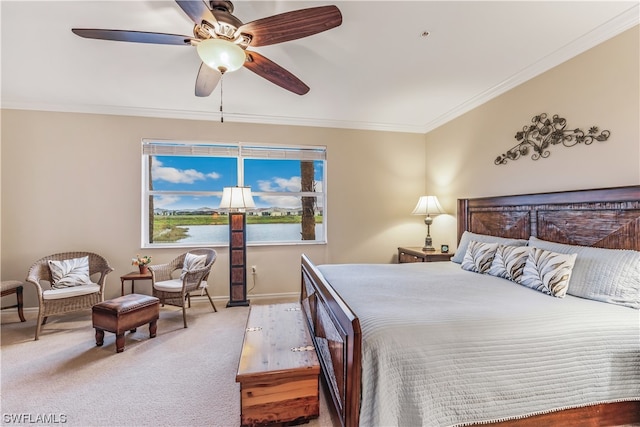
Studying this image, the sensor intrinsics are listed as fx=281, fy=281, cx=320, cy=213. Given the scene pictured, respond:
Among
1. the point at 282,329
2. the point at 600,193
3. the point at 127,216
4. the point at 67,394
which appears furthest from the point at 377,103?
the point at 67,394

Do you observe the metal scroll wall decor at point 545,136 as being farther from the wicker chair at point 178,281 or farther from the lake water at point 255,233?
the wicker chair at point 178,281

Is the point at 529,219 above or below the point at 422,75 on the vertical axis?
below

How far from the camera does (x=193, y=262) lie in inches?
142

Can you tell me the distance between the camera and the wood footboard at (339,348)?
4.37 feet

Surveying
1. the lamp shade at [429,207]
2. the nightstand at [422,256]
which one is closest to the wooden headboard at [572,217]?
the nightstand at [422,256]

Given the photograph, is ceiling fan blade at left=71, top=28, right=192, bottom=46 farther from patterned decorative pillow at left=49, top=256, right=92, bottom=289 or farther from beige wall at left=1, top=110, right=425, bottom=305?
patterned decorative pillow at left=49, top=256, right=92, bottom=289

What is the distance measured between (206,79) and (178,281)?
7.83ft

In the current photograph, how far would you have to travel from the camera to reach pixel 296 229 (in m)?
4.50

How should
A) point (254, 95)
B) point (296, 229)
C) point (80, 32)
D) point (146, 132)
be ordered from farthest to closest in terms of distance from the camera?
point (296, 229)
point (146, 132)
point (254, 95)
point (80, 32)

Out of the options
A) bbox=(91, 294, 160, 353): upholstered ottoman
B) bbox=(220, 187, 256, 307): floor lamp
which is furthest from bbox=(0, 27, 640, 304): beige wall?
bbox=(91, 294, 160, 353): upholstered ottoman

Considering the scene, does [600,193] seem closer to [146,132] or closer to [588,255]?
[588,255]

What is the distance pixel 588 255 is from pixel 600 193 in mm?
520

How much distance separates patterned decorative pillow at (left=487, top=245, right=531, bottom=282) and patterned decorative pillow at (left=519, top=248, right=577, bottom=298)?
0.06 metres


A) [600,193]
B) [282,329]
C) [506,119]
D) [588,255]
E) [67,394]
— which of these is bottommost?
[67,394]
